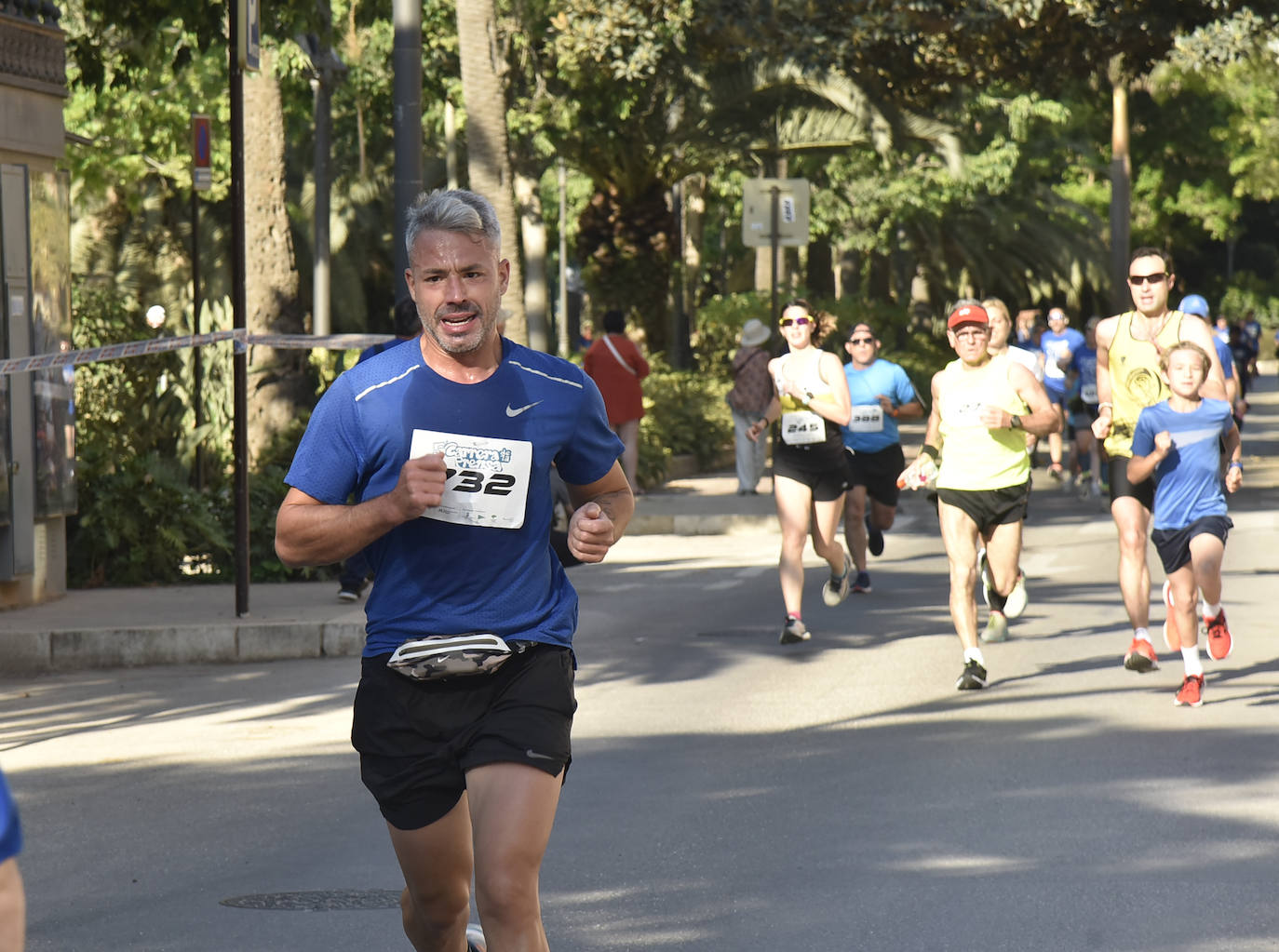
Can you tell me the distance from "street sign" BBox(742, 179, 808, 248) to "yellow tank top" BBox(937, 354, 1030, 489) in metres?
11.8

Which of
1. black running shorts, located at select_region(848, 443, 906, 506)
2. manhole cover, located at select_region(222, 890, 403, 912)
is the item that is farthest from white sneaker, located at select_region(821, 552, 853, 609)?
manhole cover, located at select_region(222, 890, 403, 912)

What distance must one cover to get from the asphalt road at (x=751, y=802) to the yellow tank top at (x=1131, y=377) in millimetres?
1239

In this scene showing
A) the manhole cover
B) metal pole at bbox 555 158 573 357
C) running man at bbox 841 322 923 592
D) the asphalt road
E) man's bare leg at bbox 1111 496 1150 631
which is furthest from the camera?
metal pole at bbox 555 158 573 357

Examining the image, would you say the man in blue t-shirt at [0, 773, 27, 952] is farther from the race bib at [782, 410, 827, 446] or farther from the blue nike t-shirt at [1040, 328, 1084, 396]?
the blue nike t-shirt at [1040, 328, 1084, 396]

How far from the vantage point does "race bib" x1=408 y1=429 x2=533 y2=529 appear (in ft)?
13.4

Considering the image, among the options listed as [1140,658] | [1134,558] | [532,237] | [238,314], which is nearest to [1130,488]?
[1134,558]

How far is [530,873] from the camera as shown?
156 inches

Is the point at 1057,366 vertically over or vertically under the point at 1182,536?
over

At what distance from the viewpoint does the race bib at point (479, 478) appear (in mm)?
4082

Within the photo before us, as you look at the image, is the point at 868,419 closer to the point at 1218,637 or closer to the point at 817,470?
the point at 817,470

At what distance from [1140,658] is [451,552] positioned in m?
6.17

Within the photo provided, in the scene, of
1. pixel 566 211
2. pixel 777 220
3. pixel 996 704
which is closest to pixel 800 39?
pixel 777 220

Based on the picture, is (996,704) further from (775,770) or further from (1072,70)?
(1072,70)

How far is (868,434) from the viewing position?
43.3 ft
